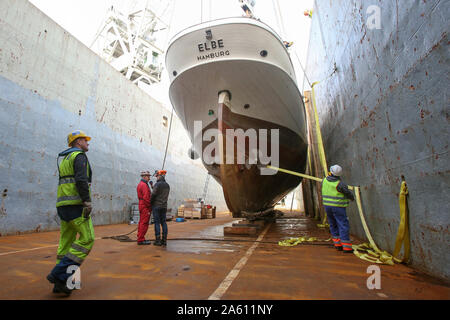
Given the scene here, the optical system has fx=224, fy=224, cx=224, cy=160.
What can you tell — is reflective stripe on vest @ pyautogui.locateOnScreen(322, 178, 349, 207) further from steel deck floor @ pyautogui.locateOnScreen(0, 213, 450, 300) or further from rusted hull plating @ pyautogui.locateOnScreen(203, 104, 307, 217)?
rusted hull plating @ pyautogui.locateOnScreen(203, 104, 307, 217)

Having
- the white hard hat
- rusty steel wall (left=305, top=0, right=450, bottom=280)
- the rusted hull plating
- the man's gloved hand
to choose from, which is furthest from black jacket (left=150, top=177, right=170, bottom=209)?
rusty steel wall (left=305, top=0, right=450, bottom=280)

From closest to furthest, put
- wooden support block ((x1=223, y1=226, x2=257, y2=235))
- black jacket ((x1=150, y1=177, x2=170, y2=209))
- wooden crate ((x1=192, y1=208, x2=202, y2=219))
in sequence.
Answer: black jacket ((x1=150, y1=177, x2=170, y2=209)) → wooden support block ((x1=223, y1=226, x2=257, y2=235)) → wooden crate ((x1=192, y1=208, x2=202, y2=219))

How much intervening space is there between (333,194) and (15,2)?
26.3 ft

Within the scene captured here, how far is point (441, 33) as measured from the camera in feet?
5.69

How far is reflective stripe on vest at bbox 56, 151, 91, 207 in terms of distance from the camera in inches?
73.9

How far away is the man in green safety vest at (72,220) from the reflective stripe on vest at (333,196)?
3114 millimetres

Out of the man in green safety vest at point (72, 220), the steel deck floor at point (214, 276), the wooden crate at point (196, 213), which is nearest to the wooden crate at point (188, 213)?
the wooden crate at point (196, 213)

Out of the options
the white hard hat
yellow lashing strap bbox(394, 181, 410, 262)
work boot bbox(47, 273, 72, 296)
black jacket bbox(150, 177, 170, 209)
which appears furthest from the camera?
black jacket bbox(150, 177, 170, 209)

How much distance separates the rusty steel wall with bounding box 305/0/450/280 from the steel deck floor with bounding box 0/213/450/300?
21.1 inches

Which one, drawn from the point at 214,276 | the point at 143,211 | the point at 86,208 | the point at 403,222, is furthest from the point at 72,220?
the point at 403,222

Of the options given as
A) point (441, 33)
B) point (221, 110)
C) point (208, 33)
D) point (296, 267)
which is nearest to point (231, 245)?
point (296, 267)

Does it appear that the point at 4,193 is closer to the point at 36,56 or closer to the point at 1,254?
the point at 1,254

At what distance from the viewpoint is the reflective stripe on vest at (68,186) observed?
1.88 m

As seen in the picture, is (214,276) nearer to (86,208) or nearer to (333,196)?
(86,208)
